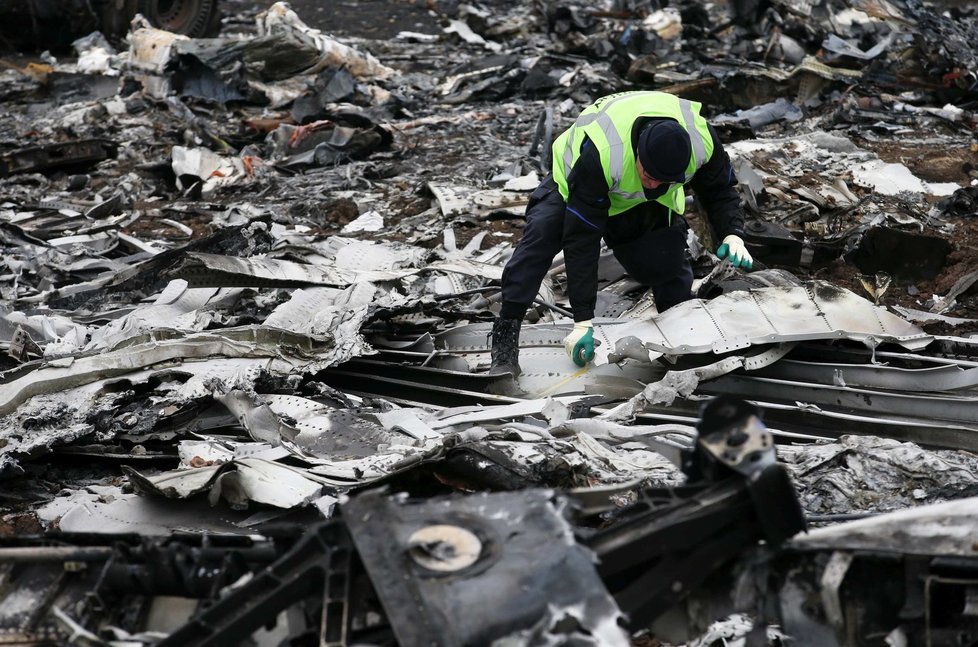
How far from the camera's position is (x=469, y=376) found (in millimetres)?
4344

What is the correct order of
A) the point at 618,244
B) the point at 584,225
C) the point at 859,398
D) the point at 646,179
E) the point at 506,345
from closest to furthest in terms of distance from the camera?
the point at 859,398
the point at 646,179
the point at 584,225
the point at 506,345
the point at 618,244

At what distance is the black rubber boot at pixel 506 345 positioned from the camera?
4.49 metres

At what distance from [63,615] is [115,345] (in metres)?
2.71

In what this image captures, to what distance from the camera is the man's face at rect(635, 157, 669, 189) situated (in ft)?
13.4

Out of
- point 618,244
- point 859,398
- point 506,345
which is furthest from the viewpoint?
point 618,244

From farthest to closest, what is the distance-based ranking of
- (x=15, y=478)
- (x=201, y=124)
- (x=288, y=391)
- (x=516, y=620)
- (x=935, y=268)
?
1. (x=201, y=124)
2. (x=935, y=268)
3. (x=288, y=391)
4. (x=15, y=478)
5. (x=516, y=620)

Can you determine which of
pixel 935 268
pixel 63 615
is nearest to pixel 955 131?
pixel 935 268

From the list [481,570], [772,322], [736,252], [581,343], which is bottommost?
[581,343]

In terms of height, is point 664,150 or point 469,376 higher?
point 664,150

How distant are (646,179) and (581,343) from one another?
2.59 feet

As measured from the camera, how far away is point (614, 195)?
4285 millimetres

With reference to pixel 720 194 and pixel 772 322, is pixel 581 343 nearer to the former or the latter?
Result: pixel 772 322

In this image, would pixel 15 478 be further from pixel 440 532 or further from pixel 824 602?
pixel 824 602

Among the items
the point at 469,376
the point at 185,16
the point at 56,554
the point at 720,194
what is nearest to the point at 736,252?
the point at 720,194
